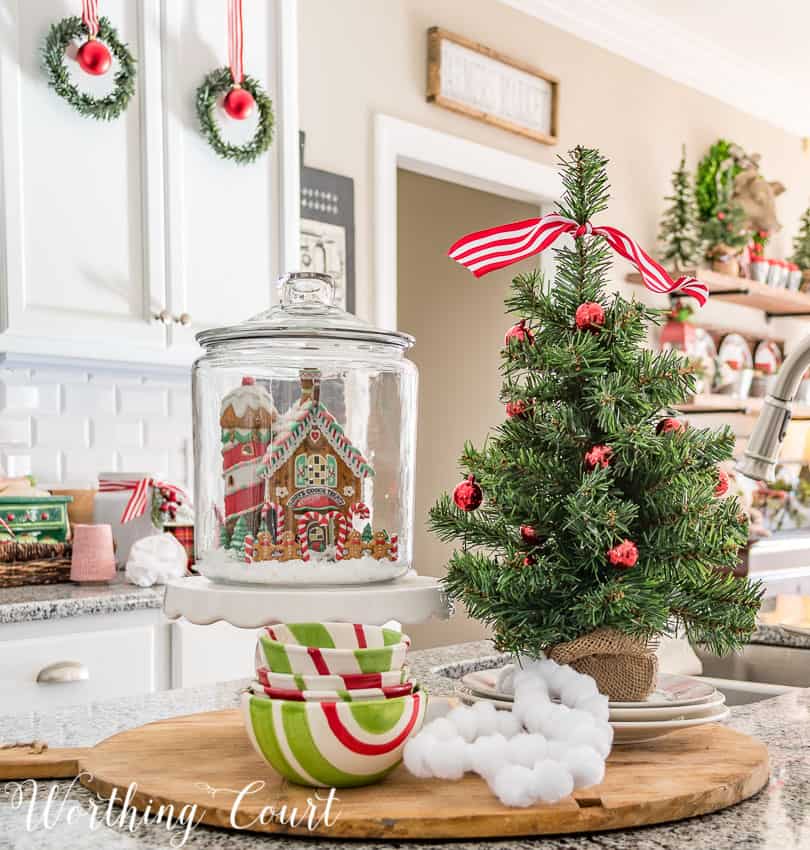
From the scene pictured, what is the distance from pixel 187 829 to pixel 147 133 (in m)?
2.01

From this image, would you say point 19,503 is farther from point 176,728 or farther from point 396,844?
point 396,844

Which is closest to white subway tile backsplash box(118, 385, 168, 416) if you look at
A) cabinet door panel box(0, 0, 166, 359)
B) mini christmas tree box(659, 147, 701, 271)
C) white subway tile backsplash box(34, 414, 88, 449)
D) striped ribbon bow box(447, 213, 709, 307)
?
white subway tile backsplash box(34, 414, 88, 449)

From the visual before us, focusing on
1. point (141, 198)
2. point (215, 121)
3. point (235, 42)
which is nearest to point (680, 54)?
point (235, 42)

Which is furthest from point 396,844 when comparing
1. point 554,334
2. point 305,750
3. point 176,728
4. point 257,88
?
point 257,88

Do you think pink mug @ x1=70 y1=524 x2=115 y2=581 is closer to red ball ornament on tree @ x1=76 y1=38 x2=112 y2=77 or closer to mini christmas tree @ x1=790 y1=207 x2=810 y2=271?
red ball ornament on tree @ x1=76 y1=38 x2=112 y2=77

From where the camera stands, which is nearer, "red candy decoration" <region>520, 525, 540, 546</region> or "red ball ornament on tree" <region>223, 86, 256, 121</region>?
"red candy decoration" <region>520, 525, 540, 546</region>

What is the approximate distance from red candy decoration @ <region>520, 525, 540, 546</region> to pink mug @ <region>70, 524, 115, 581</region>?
1533 millimetres

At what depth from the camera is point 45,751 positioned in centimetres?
96

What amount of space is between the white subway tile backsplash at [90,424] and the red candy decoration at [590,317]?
196 cm

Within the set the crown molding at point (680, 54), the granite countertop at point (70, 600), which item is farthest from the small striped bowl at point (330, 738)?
the crown molding at point (680, 54)

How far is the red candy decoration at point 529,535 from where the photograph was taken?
0.98 m

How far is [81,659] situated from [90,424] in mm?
824

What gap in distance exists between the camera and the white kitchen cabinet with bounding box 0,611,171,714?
2021 millimetres

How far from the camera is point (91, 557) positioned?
91.2 inches
